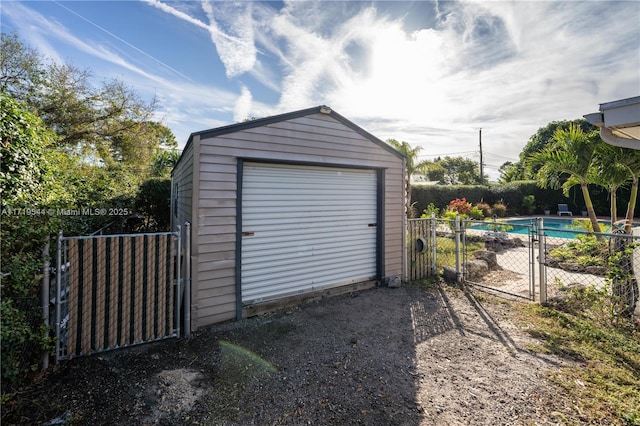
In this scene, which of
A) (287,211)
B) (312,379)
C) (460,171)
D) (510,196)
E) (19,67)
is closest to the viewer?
(312,379)

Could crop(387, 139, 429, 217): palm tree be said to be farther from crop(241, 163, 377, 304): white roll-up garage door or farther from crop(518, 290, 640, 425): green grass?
crop(518, 290, 640, 425): green grass

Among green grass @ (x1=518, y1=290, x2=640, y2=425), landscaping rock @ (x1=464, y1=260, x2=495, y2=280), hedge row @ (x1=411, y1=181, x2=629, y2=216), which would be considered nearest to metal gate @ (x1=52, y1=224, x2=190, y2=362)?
green grass @ (x1=518, y1=290, x2=640, y2=425)

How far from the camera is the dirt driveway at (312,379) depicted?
2.21 metres

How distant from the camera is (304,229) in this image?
15.5 ft

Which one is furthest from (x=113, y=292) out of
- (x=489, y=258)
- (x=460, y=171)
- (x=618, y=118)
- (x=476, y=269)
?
(x=460, y=171)

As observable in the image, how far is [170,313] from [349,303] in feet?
8.92

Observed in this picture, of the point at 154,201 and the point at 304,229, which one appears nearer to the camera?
the point at 304,229

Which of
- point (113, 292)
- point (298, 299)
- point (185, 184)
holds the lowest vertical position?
point (298, 299)

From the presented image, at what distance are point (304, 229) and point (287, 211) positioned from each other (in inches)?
17.7

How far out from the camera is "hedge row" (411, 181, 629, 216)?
57.8 ft

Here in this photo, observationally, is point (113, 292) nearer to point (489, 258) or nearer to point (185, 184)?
point (185, 184)

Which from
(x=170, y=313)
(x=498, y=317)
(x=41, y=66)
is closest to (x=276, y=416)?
(x=170, y=313)

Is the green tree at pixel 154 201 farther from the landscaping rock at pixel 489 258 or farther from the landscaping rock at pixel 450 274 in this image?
the landscaping rock at pixel 489 258

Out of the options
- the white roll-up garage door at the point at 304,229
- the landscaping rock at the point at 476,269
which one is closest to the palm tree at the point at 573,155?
the landscaping rock at the point at 476,269
